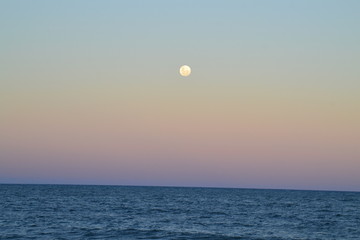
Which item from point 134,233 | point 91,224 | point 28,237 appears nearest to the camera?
point 28,237

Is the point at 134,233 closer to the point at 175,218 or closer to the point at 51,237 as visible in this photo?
the point at 51,237

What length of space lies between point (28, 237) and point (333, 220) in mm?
41436

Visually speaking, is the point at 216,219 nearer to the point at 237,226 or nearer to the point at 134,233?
the point at 237,226

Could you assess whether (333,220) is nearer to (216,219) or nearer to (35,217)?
(216,219)

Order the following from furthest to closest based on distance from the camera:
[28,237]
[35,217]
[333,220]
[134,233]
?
1. [333,220]
2. [35,217]
3. [134,233]
4. [28,237]

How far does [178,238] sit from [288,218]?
2716 cm

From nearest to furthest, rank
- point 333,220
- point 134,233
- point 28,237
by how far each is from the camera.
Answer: point 28,237, point 134,233, point 333,220

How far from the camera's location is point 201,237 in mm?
47312

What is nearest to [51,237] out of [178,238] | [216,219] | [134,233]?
[134,233]

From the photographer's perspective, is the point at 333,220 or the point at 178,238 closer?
the point at 178,238

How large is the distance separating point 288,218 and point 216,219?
36.0ft

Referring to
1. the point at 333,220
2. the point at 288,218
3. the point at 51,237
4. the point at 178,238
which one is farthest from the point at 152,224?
the point at 333,220

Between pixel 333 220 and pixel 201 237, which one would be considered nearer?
pixel 201 237

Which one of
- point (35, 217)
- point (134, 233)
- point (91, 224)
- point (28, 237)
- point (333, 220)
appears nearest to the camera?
point (28, 237)
